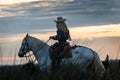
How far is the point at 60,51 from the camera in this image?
47.0 ft

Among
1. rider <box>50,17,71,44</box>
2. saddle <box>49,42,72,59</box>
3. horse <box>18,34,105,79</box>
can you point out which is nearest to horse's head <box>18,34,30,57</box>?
horse <box>18,34,105,79</box>

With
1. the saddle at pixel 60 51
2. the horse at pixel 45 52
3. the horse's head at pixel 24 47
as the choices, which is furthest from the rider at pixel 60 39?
the horse's head at pixel 24 47

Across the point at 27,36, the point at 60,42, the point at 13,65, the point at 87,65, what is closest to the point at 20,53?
the point at 27,36

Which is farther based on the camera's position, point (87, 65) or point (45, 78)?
point (87, 65)

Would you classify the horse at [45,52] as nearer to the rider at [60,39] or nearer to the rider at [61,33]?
the rider at [60,39]

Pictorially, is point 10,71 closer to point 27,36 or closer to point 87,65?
point 87,65

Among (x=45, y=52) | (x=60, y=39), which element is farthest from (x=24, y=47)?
(x=60, y=39)

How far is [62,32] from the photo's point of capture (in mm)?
14211

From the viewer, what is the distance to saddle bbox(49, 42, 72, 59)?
13955 mm

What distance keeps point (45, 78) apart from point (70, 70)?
78cm

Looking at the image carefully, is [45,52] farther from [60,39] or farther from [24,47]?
[60,39]

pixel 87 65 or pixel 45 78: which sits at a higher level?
pixel 45 78

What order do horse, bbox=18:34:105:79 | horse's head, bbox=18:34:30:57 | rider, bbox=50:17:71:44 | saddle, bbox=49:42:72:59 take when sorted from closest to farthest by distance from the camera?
horse, bbox=18:34:105:79 → saddle, bbox=49:42:72:59 → rider, bbox=50:17:71:44 → horse's head, bbox=18:34:30:57

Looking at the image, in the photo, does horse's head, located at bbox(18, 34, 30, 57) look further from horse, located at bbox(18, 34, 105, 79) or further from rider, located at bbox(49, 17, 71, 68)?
rider, located at bbox(49, 17, 71, 68)
